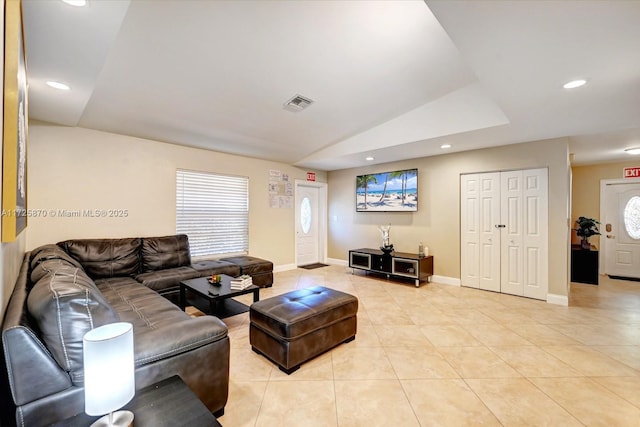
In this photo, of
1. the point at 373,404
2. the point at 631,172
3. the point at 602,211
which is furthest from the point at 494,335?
the point at 631,172

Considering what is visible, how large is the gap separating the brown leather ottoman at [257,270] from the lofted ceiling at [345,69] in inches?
77.6

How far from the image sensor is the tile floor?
1.74 m

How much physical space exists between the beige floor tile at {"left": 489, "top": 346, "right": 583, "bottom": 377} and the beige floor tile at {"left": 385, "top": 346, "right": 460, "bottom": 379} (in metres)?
0.57

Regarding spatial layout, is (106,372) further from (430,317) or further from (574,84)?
(574,84)

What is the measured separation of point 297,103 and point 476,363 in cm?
336

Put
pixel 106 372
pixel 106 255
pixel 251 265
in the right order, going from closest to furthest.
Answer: pixel 106 372 → pixel 106 255 → pixel 251 265

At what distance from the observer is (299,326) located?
2213 millimetres

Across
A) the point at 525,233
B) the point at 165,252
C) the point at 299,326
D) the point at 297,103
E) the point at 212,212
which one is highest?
the point at 297,103

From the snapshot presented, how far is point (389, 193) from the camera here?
558 cm

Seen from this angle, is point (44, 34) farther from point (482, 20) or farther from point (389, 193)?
point (389, 193)

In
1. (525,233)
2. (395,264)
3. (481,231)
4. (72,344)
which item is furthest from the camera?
(395,264)

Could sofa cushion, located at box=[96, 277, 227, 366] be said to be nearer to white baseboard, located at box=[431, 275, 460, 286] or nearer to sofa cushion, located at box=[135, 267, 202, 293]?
sofa cushion, located at box=[135, 267, 202, 293]

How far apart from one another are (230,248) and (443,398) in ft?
13.4

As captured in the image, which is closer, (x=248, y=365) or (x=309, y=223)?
(x=248, y=365)
